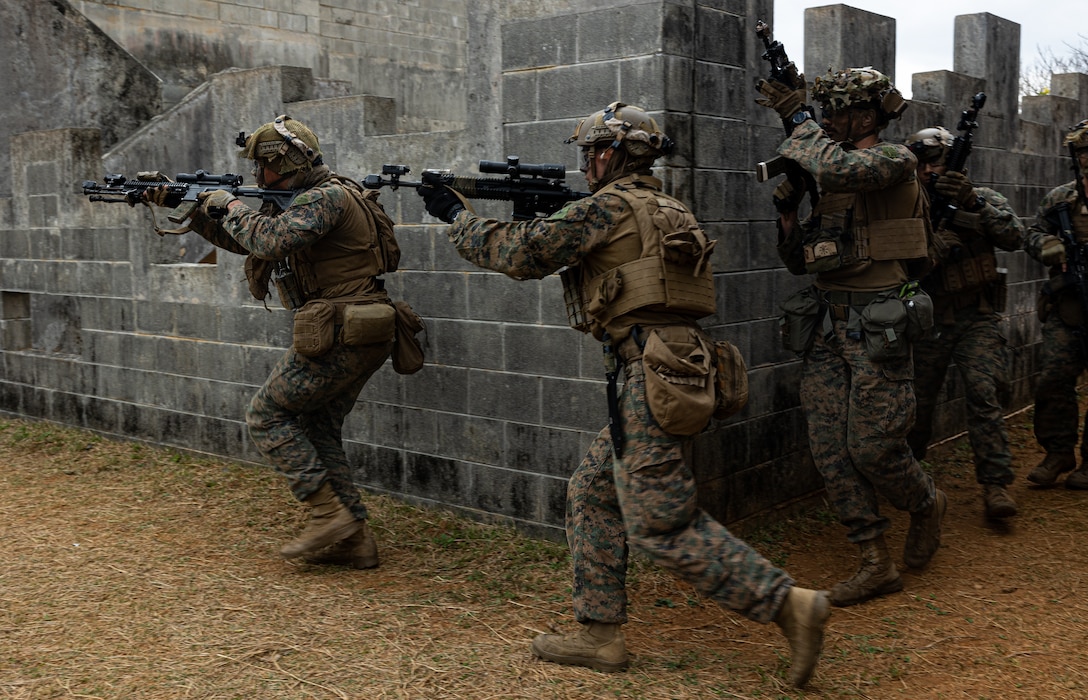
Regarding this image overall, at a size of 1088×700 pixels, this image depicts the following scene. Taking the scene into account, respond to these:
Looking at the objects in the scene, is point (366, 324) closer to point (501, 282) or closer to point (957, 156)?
point (501, 282)

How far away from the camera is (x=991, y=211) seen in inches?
229

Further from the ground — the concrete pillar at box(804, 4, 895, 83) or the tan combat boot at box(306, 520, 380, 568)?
the concrete pillar at box(804, 4, 895, 83)

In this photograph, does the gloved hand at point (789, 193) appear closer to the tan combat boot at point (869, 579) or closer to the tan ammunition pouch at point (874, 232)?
the tan ammunition pouch at point (874, 232)

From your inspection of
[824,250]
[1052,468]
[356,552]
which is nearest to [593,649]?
[356,552]

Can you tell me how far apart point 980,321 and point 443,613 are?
341cm

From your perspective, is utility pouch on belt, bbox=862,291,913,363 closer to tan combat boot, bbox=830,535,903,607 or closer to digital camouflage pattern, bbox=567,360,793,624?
tan combat boot, bbox=830,535,903,607

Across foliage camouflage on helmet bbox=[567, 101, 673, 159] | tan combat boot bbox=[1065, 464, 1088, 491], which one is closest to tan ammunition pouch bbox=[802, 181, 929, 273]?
foliage camouflage on helmet bbox=[567, 101, 673, 159]

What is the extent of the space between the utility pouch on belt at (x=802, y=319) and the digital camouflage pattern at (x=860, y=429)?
0.05 m

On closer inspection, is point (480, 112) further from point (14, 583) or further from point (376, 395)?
point (14, 583)

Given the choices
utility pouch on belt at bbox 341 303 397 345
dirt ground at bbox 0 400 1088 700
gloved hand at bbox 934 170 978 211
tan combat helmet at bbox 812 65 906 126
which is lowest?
dirt ground at bbox 0 400 1088 700

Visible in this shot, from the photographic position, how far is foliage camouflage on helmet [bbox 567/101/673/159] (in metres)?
3.99

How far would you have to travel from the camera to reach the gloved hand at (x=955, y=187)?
5594 mm

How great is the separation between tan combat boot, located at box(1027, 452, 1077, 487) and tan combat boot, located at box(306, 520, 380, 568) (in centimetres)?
401

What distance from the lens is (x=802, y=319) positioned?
4.88 metres
